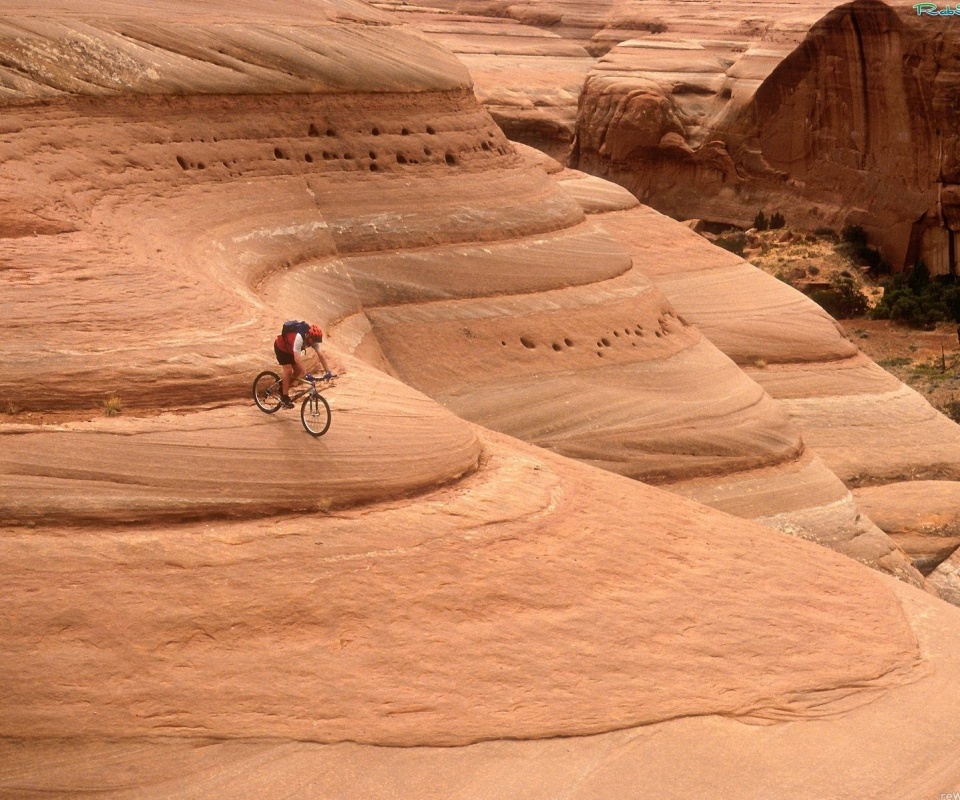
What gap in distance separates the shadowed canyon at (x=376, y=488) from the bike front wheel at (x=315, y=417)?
10cm

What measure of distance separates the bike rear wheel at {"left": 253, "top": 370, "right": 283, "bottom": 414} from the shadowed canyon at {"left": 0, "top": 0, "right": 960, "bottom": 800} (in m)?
0.08

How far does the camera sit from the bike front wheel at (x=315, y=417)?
9.12m

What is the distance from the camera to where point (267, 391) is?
9219mm

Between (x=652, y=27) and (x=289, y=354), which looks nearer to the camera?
(x=289, y=354)

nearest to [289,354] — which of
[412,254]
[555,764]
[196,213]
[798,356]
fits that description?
[555,764]

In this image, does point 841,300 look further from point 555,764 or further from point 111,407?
point 111,407

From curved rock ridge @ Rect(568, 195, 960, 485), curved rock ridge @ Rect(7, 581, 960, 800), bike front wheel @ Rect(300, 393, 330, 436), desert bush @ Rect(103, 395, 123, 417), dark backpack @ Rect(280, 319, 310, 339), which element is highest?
dark backpack @ Rect(280, 319, 310, 339)

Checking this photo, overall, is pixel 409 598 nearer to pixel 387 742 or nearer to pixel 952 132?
pixel 387 742

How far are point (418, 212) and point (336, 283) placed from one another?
177 cm

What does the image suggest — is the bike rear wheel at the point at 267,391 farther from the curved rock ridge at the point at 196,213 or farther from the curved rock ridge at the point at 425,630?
the curved rock ridge at the point at 425,630

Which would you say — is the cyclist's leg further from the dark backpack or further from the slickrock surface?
the slickrock surface

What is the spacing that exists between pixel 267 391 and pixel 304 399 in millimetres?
329

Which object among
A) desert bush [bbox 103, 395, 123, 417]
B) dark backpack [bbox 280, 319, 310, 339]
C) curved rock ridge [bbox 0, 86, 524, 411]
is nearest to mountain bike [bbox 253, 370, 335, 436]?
curved rock ridge [bbox 0, 86, 524, 411]

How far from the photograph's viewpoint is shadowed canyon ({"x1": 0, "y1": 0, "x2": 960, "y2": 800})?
796 cm
